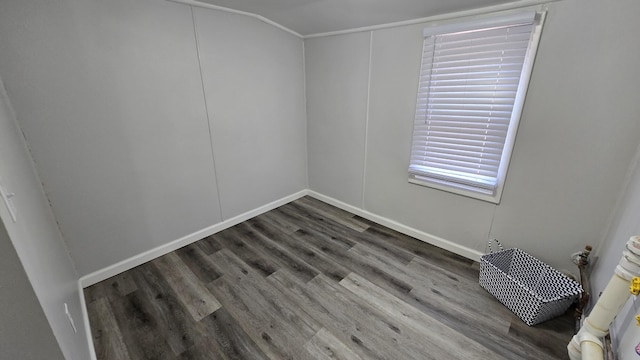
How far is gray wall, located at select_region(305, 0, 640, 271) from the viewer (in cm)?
146

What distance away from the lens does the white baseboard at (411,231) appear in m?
2.24

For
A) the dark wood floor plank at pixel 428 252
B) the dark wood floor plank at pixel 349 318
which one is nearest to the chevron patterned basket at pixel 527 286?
the dark wood floor plank at pixel 428 252

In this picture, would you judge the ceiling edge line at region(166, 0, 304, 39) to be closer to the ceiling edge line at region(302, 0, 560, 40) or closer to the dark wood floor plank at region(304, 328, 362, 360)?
the ceiling edge line at region(302, 0, 560, 40)

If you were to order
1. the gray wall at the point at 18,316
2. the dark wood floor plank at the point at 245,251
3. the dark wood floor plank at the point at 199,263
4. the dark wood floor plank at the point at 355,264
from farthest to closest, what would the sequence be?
the dark wood floor plank at the point at 245,251, the dark wood floor plank at the point at 199,263, the dark wood floor plank at the point at 355,264, the gray wall at the point at 18,316

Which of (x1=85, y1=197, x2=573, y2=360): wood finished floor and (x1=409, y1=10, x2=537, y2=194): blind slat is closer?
(x1=85, y1=197, x2=573, y2=360): wood finished floor

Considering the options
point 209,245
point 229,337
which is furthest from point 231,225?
point 229,337

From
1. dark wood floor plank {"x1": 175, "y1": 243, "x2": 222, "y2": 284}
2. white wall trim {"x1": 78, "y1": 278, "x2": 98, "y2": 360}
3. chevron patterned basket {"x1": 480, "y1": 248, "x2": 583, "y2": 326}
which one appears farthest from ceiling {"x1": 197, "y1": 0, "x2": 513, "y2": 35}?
white wall trim {"x1": 78, "y1": 278, "x2": 98, "y2": 360}

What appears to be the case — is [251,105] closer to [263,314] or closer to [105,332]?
[263,314]

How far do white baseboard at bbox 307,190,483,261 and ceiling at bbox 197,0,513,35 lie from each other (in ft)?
6.18

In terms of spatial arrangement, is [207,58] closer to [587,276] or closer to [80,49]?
[80,49]

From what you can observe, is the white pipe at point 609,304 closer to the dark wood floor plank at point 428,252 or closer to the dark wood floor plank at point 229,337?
the dark wood floor plank at point 428,252

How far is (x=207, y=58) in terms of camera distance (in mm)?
2242

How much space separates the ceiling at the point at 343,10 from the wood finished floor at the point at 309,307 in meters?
1.99

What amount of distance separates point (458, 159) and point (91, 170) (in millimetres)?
2868
